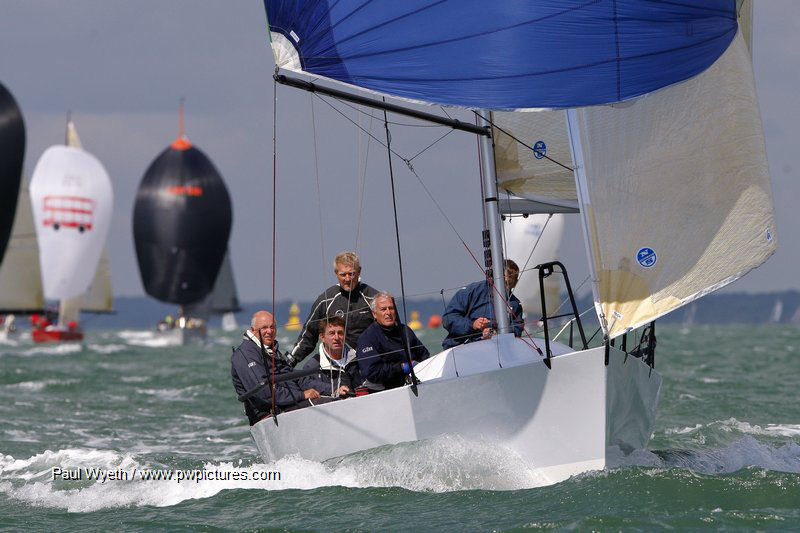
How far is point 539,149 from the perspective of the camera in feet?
27.6

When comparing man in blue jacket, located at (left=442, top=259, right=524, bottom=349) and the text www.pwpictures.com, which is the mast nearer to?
man in blue jacket, located at (left=442, top=259, right=524, bottom=349)

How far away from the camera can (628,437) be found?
7785 millimetres

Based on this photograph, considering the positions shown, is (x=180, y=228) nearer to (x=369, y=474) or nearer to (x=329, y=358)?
(x=329, y=358)

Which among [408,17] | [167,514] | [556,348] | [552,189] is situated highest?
[408,17]

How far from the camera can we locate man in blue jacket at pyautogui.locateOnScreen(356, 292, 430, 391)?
7.64 meters

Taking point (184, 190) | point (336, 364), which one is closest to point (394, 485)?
point (336, 364)

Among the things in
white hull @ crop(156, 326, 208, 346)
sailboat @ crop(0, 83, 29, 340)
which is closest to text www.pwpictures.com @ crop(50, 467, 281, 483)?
sailboat @ crop(0, 83, 29, 340)

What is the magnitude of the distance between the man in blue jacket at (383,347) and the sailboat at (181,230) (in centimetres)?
3668

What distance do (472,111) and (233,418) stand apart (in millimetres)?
6876

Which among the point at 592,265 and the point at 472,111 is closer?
the point at 592,265

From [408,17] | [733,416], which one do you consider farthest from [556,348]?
[733,416]

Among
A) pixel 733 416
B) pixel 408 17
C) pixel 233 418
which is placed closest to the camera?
pixel 408 17

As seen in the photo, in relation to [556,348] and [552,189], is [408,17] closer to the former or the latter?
[552,189]

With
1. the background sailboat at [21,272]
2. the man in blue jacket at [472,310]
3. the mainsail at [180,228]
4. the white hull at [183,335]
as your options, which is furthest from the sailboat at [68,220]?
the man in blue jacket at [472,310]
